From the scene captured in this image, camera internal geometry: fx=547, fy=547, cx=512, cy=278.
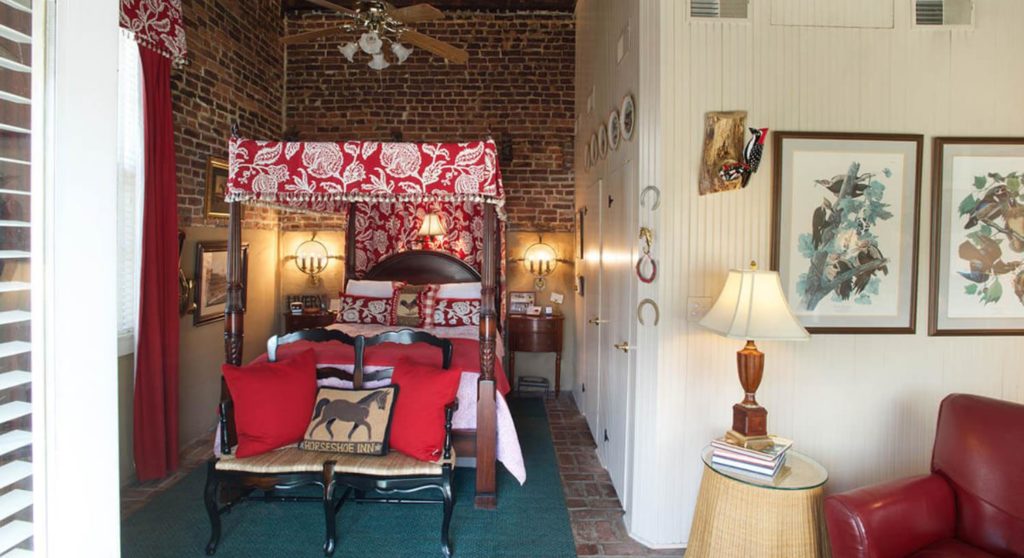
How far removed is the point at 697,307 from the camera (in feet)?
9.06

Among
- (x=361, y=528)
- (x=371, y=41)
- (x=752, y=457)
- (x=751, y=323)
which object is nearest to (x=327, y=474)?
(x=361, y=528)

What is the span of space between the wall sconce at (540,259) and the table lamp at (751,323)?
3.35 m

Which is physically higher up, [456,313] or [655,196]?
[655,196]

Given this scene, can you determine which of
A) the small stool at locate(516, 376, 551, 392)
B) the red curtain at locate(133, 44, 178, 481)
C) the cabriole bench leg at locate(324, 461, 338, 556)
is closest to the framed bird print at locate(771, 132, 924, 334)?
the cabriole bench leg at locate(324, 461, 338, 556)

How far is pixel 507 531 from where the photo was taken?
3.05m

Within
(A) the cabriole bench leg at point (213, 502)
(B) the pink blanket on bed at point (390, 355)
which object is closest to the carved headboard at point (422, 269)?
(B) the pink blanket on bed at point (390, 355)

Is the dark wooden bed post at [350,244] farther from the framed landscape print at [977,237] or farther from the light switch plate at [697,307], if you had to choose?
the framed landscape print at [977,237]

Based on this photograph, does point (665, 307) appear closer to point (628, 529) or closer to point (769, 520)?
point (769, 520)

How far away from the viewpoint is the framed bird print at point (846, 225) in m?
2.74

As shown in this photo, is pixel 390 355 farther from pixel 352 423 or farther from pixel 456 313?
pixel 456 313

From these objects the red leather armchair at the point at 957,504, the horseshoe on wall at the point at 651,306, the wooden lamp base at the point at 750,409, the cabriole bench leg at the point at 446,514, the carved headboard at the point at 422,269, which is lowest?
the cabriole bench leg at the point at 446,514

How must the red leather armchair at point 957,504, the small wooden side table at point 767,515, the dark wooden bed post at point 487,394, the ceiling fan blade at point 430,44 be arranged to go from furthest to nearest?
the ceiling fan blade at point 430,44, the dark wooden bed post at point 487,394, the small wooden side table at point 767,515, the red leather armchair at point 957,504

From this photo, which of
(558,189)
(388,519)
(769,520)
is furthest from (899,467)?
(558,189)

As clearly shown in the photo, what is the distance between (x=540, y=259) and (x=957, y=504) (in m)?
4.04
